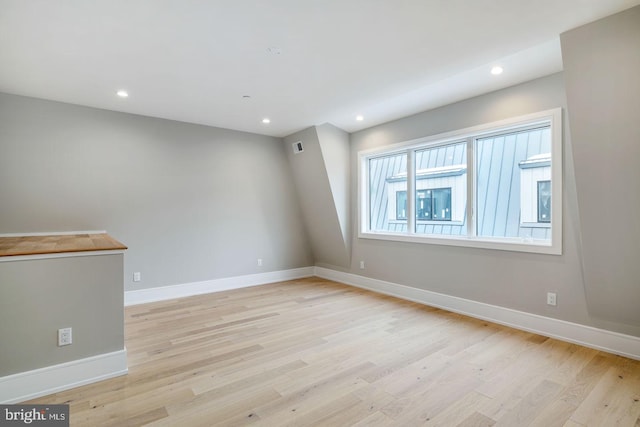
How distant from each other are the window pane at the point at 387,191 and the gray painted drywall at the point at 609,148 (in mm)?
2283

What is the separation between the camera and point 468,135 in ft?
12.1

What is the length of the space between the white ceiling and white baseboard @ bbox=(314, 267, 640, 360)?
2433mm

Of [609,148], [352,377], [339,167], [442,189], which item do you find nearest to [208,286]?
[339,167]

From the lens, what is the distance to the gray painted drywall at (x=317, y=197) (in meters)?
4.90

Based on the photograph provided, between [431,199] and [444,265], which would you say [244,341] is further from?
[431,199]

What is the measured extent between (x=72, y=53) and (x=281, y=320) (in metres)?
3.19

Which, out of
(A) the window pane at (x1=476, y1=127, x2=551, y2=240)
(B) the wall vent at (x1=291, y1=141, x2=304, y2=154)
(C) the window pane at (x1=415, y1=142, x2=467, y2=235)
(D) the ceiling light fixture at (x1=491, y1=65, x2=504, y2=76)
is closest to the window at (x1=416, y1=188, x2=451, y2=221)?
(C) the window pane at (x1=415, y1=142, x2=467, y2=235)

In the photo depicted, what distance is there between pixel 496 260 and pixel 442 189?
114 centimetres

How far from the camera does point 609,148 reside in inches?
89.7

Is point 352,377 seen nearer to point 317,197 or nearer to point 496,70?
point 496,70

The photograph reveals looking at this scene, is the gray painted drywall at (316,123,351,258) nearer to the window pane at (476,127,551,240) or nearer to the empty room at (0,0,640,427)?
the empty room at (0,0,640,427)

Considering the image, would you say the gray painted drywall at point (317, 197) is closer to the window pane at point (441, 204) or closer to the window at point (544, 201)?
the window pane at point (441, 204)

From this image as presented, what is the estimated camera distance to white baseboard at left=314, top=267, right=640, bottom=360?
2650 mm

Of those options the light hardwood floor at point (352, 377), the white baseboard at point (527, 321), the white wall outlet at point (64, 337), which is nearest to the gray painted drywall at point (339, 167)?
the white baseboard at point (527, 321)
